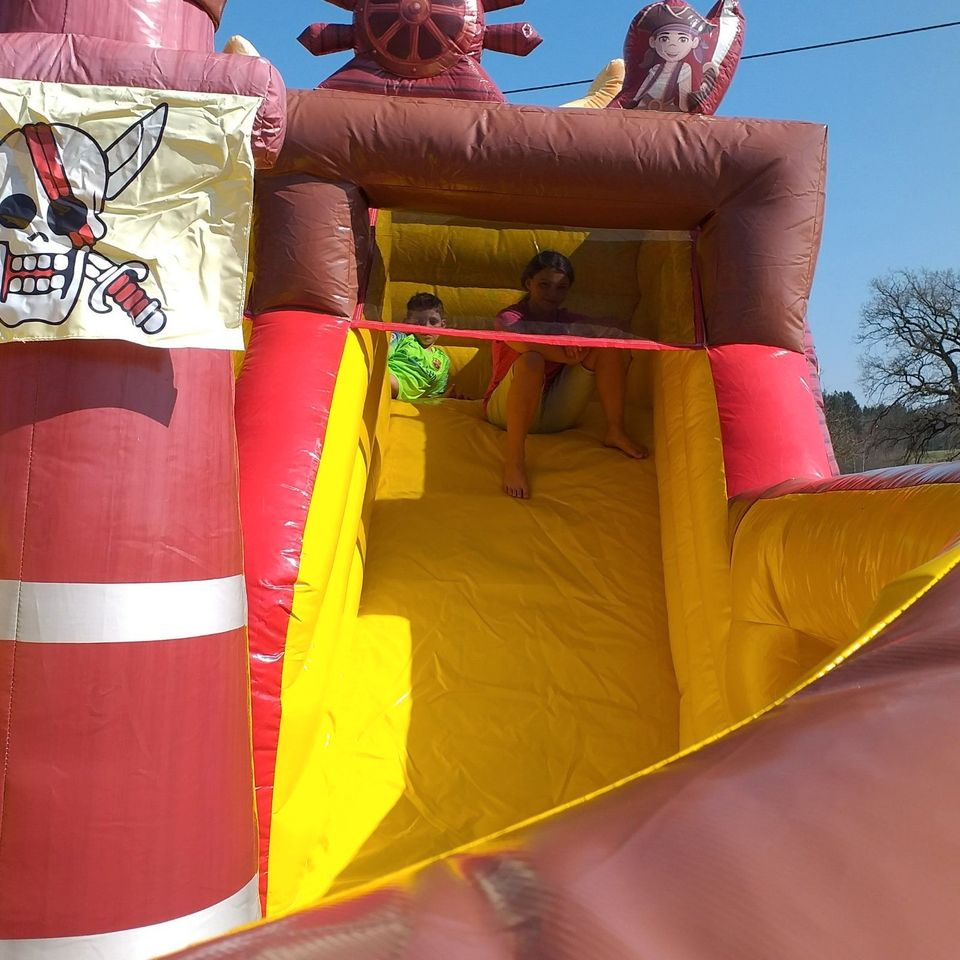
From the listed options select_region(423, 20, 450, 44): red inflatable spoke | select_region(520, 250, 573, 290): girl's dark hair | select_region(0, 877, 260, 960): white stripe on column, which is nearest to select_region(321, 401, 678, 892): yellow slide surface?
select_region(0, 877, 260, 960): white stripe on column

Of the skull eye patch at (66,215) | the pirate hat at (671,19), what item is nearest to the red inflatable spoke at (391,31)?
the pirate hat at (671,19)

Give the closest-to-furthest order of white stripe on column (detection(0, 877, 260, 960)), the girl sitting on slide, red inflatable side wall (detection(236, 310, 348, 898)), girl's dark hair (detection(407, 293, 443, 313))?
white stripe on column (detection(0, 877, 260, 960)) → red inflatable side wall (detection(236, 310, 348, 898)) → the girl sitting on slide → girl's dark hair (detection(407, 293, 443, 313))

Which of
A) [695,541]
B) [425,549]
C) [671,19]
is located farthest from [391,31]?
[695,541]

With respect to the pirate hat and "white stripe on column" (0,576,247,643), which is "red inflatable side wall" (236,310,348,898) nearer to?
"white stripe on column" (0,576,247,643)

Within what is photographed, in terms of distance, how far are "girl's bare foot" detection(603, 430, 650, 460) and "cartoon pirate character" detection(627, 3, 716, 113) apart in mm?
891

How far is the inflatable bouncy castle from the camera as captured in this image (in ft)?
1.41

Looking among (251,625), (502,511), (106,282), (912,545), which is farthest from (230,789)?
(502,511)

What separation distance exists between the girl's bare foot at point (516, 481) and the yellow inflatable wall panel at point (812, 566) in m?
0.76

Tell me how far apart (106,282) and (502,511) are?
1350mm

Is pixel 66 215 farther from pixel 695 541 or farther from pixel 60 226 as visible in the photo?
pixel 695 541

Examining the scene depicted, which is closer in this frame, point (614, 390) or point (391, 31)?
point (391, 31)

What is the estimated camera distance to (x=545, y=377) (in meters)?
2.54

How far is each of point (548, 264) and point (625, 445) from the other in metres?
0.62

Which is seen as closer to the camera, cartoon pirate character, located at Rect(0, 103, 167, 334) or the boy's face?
cartoon pirate character, located at Rect(0, 103, 167, 334)
